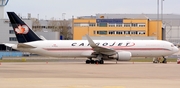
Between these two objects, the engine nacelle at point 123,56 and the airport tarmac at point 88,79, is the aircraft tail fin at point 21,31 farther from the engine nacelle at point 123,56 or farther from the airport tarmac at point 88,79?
the airport tarmac at point 88,79

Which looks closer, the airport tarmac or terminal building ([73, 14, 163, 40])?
the airport tarmac

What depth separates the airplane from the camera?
184ft

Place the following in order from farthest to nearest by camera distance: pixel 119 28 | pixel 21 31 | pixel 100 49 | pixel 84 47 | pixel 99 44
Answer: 1. pixel 119 28
2. pixel 99 44
3. pixel 84 47
4. pixel 21 31
5. pixel 100 49

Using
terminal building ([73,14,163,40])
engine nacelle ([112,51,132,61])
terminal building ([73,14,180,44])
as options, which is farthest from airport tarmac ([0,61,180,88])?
terminal building ([73,14,163,40])

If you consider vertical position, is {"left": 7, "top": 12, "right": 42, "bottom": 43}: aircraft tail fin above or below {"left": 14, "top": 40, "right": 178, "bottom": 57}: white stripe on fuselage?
above

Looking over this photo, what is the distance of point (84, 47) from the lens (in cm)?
5728

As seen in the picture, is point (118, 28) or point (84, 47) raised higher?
point (118, 28)

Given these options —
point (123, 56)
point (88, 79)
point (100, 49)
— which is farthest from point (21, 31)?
point (88, 79)

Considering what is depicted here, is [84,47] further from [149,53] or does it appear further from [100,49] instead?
[149,53]

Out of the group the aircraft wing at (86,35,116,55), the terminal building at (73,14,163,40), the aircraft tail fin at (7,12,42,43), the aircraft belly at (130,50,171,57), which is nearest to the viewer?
the aircraft wing at (86,35,116,55)

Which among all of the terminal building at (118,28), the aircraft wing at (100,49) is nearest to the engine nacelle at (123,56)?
the aircraft wing at (100,49)

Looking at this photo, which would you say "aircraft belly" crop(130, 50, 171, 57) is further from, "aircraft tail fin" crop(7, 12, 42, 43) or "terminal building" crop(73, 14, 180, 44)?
"terminal building" crop(73, 14, 180, 44)

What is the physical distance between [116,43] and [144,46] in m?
3.30

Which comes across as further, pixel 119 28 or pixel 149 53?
pixel 119 28
